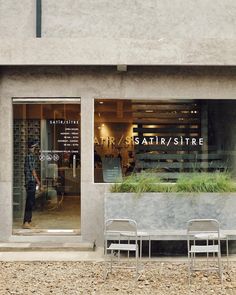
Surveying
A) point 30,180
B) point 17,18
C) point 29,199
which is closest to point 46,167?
point 30,180

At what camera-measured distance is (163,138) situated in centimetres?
1079

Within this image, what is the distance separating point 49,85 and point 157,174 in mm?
2687

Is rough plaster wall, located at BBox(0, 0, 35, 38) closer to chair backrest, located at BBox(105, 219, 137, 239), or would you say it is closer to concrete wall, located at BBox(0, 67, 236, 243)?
concrete wall, located at BBox(0, 67, 236, 243)

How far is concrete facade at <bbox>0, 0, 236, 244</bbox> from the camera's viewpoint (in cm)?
1011

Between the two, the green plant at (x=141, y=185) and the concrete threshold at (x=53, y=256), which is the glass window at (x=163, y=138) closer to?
the green plant at (x=141, y=185)

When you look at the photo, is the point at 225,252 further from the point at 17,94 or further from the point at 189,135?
the point at 17,94

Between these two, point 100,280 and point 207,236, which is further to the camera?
point 207,236

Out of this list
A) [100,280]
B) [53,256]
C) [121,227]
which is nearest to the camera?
[100,280]

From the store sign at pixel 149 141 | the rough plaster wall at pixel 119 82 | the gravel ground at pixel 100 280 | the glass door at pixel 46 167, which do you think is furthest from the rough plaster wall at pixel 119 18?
the gravel ground at pixel 100 280

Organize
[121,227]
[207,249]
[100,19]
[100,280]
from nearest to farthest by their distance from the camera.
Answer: [100,280] → [207,249] → [121,227] → [100,19]

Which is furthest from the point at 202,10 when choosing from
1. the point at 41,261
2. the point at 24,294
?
the point at 24,294

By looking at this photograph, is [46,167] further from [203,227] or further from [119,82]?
[203,227]

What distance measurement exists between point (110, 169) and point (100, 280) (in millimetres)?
3278

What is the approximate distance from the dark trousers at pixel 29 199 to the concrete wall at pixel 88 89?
376 millimetres
